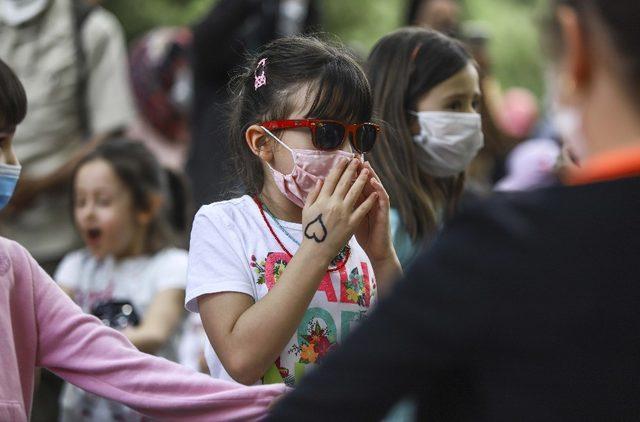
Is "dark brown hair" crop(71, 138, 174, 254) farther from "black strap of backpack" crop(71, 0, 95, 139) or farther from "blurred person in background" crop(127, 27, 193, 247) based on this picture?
"blurred person in background" crop(127, 27, 193, 247)

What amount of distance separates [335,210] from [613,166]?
1.08 m

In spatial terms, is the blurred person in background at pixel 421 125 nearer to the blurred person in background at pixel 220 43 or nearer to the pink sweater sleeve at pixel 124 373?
the pink sweater sleeve at pixel 124 373

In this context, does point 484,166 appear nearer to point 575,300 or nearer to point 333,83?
point 333,83

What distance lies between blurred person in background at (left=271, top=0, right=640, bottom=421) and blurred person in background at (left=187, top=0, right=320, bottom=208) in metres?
4.22

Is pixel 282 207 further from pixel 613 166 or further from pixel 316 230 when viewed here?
pixel 613 166

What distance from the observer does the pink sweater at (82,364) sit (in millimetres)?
2723

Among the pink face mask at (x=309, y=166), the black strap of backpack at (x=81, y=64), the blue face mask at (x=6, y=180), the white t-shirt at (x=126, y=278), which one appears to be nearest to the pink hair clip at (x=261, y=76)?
the pink face mask at (x=309, y=166)

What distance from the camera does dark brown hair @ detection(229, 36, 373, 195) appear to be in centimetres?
309

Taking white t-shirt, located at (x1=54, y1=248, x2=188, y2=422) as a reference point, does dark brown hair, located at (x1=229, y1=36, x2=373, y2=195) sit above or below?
above

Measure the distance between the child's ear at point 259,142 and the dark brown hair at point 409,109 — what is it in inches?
31.4

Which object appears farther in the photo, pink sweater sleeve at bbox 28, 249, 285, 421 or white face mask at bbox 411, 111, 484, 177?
white face mask at bbox 411, 111, 484, 177

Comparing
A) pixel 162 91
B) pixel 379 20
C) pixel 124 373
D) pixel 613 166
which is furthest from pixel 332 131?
pixel 379 20

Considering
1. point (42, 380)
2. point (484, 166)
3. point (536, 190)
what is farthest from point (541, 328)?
point (484, 166)

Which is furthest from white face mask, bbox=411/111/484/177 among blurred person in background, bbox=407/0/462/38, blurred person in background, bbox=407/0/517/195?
blurred person in background, bbox=407/0/462/38
